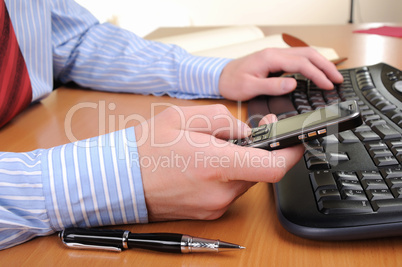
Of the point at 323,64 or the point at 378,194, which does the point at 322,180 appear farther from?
the point at 323,64

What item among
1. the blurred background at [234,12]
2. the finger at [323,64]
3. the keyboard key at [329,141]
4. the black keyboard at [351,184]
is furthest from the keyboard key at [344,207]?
the blurred background at [234,12]

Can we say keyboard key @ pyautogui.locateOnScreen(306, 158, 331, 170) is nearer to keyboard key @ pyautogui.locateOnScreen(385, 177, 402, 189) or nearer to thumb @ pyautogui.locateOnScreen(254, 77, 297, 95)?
keyboard key @ pyautogui.locateOnScreen(385, 177, 402, 189)

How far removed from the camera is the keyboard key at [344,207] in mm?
352

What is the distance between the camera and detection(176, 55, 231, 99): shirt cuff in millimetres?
734

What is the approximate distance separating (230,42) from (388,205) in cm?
80

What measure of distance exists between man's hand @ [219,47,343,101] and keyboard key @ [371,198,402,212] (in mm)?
317

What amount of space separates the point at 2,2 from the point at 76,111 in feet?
0.66

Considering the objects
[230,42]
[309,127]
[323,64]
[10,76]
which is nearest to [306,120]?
[309,127]

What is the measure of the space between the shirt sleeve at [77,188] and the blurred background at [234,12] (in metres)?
2.43

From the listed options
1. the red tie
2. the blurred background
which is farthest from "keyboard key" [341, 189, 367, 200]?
the blurred background

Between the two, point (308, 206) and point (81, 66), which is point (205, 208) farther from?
point (81, 66)

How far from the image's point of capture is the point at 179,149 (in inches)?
15.6

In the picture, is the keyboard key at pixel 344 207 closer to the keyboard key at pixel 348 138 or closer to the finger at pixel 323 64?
the keyboard key at pixel 348 138

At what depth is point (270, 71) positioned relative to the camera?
0.72 metres
